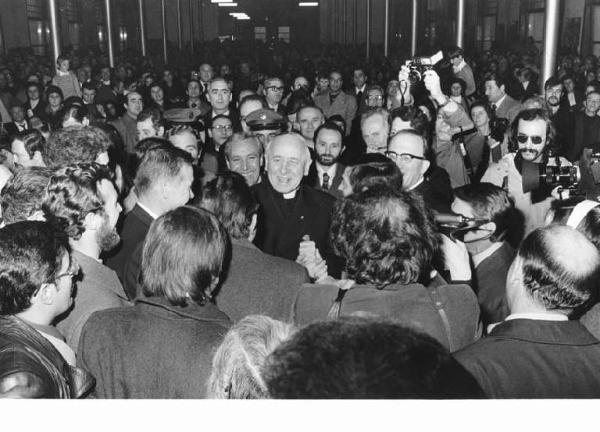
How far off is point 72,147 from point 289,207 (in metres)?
1.20

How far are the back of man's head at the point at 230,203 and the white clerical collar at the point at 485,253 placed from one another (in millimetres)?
987

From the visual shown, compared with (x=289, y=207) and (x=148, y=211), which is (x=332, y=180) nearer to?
(x=289, y=207)

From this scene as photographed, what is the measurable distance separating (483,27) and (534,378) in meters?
23.2

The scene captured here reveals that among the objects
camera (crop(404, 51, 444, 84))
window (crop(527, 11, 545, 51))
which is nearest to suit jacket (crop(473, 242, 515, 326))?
camera (crop(404, 51, 444, 84))

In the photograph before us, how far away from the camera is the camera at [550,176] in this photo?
2.60 metres

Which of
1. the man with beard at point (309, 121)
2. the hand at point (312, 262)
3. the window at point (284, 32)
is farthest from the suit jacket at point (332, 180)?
the window at point (284, 32)

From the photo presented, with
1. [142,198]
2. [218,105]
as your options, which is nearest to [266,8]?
[218,105]

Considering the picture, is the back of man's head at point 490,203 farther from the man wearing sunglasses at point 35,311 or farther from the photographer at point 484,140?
the photographer at point 484,140

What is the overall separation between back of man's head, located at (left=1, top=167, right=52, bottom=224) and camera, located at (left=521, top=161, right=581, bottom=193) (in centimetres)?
204

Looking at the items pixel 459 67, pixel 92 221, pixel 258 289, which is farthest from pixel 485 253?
pixel 459 67

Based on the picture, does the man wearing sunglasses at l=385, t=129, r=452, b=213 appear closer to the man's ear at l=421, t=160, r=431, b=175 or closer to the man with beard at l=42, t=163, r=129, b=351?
the man's ear at l=421, t=160, r=431, b=175

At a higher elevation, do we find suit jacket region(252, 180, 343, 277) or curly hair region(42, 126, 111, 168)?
curly hair region(42, 126, 111, 168)

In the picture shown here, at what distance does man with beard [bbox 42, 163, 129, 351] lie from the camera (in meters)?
2.18
